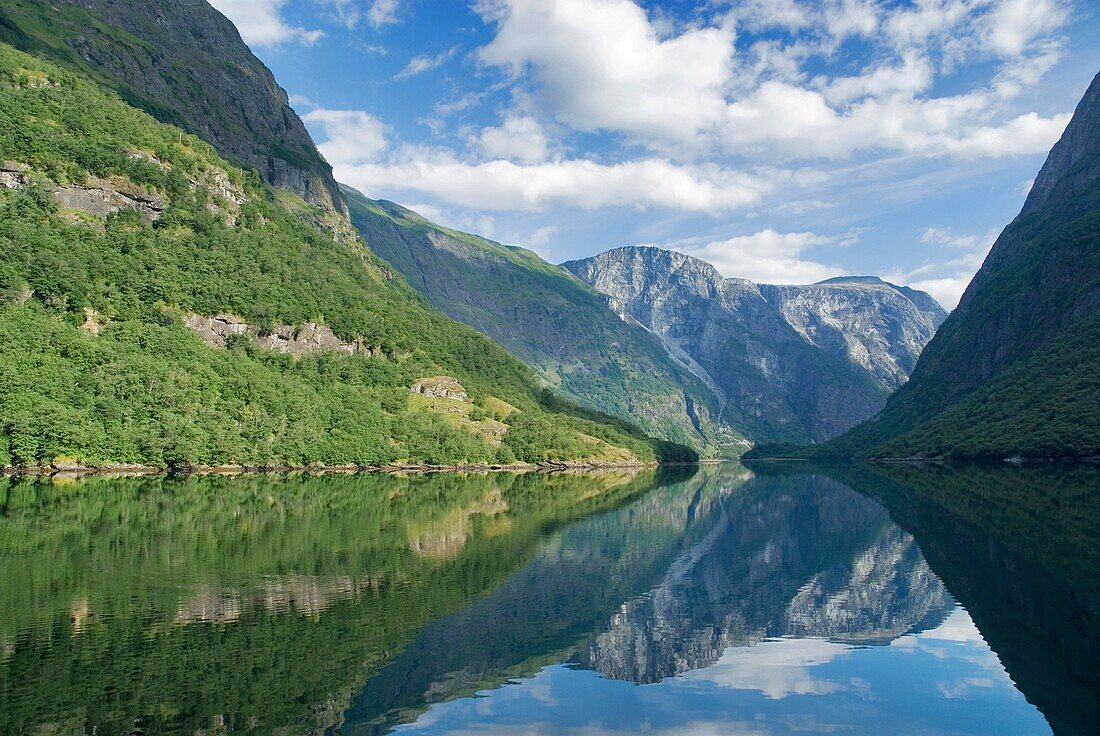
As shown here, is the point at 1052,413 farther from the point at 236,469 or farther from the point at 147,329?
the point at 147,329

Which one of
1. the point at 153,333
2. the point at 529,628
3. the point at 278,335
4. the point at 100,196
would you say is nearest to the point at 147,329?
the point at 153,333

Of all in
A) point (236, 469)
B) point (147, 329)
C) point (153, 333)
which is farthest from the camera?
point (147, 329)

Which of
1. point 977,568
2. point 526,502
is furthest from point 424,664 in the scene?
point 526,502

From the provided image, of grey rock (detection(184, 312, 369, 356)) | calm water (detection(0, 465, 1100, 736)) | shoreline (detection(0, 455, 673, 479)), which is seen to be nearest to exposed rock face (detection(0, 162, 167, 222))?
grey rock (detection(184, 312, 369, 356))

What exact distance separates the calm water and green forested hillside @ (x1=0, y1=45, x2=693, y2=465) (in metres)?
58.0

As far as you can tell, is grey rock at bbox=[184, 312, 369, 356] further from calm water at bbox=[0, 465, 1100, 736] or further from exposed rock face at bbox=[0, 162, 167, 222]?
calm water at bbox=[0, 465, 1100, 736]

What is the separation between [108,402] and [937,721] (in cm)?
11867

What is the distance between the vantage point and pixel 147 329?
135125mm

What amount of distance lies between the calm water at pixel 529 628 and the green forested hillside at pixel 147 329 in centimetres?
5802

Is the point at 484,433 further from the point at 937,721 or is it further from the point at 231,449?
the point at 937,721

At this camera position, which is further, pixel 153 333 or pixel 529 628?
pixel 153 333

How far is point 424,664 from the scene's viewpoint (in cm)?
2370

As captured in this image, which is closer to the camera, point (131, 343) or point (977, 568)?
point (977, 568)

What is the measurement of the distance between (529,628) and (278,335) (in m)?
161
